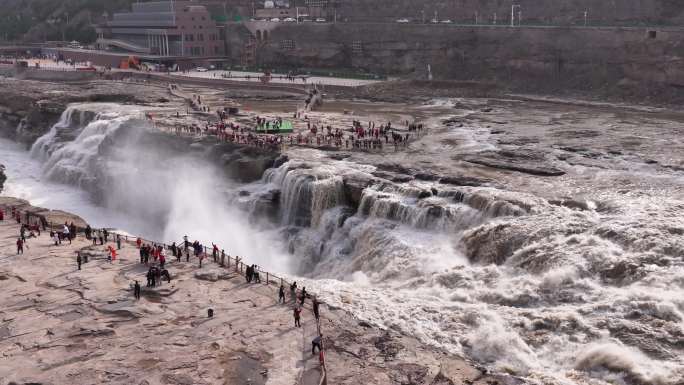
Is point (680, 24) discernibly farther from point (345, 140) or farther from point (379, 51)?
point (345, 140)

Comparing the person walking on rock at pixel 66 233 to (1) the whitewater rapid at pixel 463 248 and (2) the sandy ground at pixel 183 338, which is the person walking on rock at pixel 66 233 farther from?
(1) the whitewater rapid at pixel 463 248

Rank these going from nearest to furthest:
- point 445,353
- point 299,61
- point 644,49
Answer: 1. point 445,353
2. point 644,49
3. point 299,61

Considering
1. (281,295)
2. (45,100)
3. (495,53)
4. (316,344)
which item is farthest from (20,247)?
(495,53)

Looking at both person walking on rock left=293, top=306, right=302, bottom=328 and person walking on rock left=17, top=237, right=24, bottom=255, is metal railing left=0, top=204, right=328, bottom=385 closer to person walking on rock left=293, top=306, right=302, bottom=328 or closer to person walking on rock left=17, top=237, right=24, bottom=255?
person walking on rock left=293, top=306, right=302, bottom=328

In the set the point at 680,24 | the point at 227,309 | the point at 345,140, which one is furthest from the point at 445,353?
the point at 680,24

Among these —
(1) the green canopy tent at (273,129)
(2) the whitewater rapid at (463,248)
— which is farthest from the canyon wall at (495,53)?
(1) the green canopy tent at (273,129)

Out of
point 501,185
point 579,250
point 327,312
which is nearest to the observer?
point 327,312

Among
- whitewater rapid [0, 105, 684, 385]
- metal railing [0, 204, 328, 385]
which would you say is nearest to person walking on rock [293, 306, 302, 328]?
metal railing [0, 204, 328, 385]
